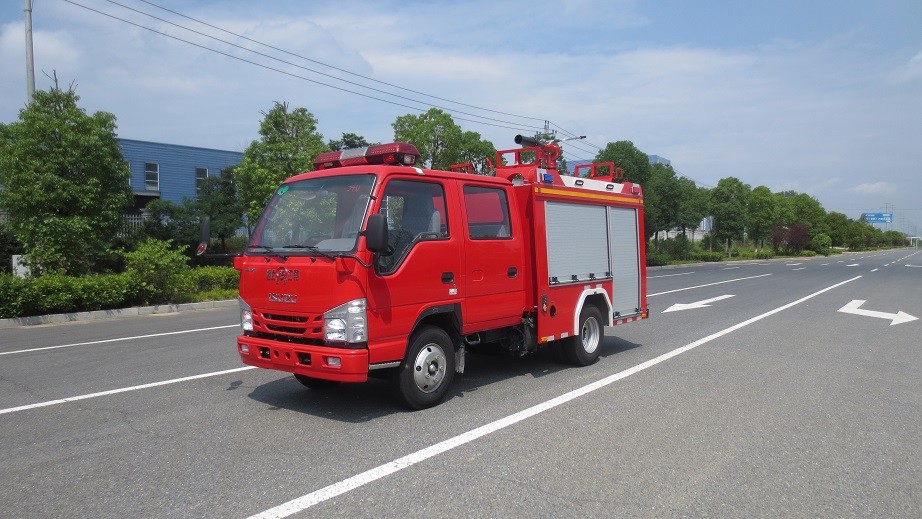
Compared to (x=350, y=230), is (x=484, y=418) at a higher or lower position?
lower

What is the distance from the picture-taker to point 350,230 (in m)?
5.70

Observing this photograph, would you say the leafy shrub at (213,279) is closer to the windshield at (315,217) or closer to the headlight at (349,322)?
the windshield at (315,217)

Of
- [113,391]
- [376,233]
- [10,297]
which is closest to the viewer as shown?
[376,233]

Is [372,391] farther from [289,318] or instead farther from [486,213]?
[486,213]

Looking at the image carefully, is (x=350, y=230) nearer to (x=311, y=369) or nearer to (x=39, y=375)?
(x=311, y=369)

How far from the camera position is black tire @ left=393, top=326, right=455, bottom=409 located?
597 cm

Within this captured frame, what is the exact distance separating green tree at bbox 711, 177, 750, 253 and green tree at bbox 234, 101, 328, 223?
46.4 meters

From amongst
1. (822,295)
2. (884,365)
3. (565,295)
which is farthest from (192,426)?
(822,295)

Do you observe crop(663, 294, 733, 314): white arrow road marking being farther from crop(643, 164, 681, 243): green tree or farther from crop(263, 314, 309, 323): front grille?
crop(643, 164, 681, 243): green tree

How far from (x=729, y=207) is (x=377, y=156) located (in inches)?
2360

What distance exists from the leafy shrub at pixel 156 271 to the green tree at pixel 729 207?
54.4 meters

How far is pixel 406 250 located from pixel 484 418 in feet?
5.55

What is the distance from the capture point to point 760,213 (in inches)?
2685

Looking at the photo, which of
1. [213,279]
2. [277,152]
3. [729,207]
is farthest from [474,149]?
[729,207]
